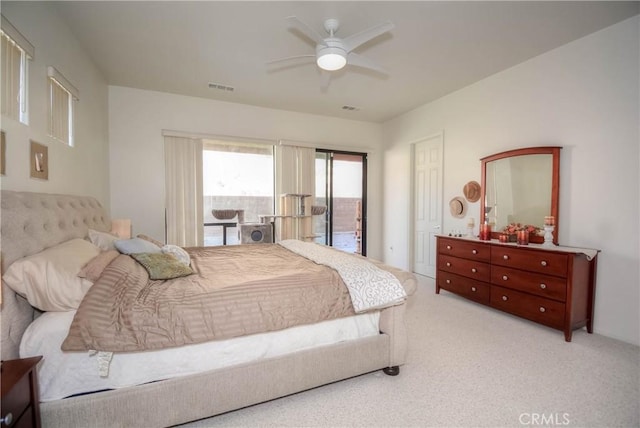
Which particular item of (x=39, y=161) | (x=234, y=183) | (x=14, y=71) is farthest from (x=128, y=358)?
(x=234, y=183)

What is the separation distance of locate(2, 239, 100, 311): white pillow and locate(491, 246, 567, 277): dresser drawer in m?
3.55

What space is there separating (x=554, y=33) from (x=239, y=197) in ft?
15.1

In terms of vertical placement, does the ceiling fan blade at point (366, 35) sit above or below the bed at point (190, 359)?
above

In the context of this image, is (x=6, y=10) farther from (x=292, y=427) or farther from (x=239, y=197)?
(x=239, y=197)

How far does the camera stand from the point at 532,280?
2820mm

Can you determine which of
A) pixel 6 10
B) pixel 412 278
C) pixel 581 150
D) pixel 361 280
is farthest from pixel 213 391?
pixel 581 150

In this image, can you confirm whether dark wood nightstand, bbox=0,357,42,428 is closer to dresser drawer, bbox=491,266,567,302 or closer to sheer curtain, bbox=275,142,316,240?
dresser drawer, bbox=491,266,567,302

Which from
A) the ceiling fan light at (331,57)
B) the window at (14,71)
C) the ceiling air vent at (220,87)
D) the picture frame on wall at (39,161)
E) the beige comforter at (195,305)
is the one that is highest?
the ceiling air vent at (220,87)

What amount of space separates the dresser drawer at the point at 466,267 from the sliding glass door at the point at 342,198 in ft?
6.74

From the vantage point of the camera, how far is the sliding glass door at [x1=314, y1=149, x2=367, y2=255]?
5.55 meters

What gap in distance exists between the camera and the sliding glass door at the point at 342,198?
18.2ft

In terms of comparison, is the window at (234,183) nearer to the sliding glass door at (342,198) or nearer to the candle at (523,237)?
the sliding glass door at (342,198)
